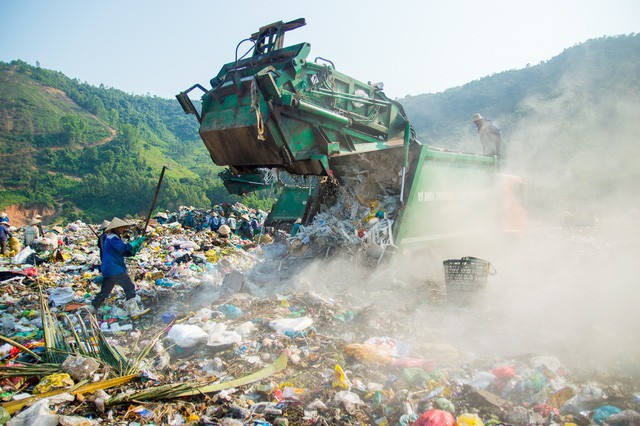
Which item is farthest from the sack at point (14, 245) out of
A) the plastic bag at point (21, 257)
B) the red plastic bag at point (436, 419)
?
the red plastic bag at point (436, 419)

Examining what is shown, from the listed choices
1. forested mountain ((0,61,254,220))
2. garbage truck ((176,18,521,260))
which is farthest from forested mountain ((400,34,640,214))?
forested mountain ((0,61,254,220))

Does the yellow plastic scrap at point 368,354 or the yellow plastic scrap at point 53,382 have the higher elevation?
the yellow plastic scrap at point 368,354

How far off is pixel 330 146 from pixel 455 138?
42.3 m

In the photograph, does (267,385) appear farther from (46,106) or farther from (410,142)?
(46,106)

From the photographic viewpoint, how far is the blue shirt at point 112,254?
4426mm

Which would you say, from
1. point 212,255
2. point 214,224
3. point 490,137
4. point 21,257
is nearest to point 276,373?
point 212,255

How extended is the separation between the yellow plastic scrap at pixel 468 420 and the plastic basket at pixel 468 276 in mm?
2338

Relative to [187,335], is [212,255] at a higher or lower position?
higher

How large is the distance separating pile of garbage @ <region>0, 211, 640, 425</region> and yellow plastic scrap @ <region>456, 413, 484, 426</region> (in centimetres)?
5

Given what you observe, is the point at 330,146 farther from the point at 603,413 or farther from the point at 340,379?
the point at 603,413

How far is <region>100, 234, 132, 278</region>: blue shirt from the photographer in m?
4.43

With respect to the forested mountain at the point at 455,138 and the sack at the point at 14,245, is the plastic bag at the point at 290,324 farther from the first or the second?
the forested mountain at the point at 455,138

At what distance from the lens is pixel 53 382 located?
246cm

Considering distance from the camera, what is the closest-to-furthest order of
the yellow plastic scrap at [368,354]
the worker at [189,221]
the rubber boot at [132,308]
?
1. the yellow plastic scrap at [368,354]
2. the rubber boot at [132,308]
3. the worker at [189,221]
